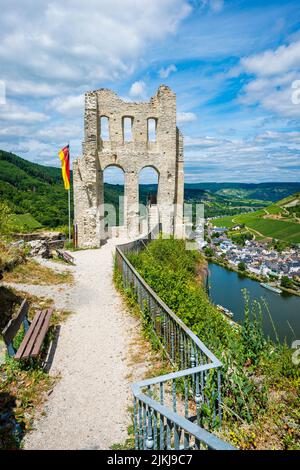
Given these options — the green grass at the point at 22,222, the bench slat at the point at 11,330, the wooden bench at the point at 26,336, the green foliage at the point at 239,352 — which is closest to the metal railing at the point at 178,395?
the green foliage at the point at 239,352

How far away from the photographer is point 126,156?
20.4m

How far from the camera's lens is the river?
1491 inches

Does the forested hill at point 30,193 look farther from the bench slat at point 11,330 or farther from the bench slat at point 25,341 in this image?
the bench slat at point 11,330

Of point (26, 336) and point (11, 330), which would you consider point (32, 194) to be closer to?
point (26, 336)

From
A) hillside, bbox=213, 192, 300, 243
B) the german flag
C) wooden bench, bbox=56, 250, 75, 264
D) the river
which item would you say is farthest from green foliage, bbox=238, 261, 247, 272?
wooden bench, bbox=56, 250, 75, 264

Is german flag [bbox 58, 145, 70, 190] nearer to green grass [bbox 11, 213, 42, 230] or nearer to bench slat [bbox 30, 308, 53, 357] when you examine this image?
green grass [bbox 11, 213, 42, 230]

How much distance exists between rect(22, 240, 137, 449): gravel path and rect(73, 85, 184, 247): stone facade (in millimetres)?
9825

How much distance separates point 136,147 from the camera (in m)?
20.6

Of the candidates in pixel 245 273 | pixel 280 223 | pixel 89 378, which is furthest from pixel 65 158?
pixel 280 223

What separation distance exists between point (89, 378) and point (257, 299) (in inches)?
1308

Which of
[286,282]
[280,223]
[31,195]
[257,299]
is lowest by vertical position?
[286,282]

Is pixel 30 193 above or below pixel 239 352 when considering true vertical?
above

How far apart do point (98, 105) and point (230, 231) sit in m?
A: 86.3
